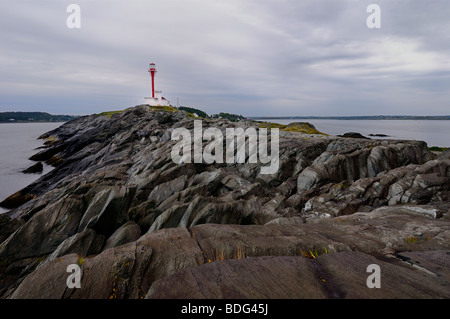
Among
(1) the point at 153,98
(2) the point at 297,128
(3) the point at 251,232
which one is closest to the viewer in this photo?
(3) the point at 251,232

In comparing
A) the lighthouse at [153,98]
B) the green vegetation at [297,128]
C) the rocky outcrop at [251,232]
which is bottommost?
the rocky outcrop at [251,232]

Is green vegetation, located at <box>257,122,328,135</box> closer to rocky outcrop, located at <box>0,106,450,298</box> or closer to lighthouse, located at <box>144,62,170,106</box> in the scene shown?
rocky outcrop, located at <box>0,106,450,298</box>

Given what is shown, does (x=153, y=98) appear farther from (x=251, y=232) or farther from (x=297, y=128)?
(x=251, y=232)

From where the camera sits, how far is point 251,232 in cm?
1210

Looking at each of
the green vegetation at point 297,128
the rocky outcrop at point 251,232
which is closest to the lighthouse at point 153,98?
the green vegetation at point 297,128

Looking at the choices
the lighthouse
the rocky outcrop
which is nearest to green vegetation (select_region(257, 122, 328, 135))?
the rocky outcrop

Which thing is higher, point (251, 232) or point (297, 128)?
point (297, 128)

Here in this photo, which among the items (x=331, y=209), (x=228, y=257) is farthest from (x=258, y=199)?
(x=228, y=257)

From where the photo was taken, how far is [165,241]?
1042 centimetres

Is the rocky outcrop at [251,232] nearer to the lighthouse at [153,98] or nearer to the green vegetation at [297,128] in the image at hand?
the green vegetation at [297,128]

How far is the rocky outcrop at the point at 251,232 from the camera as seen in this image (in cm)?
738

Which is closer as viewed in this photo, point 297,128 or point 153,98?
point 297,128

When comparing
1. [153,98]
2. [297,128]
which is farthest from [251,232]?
[153,98]
